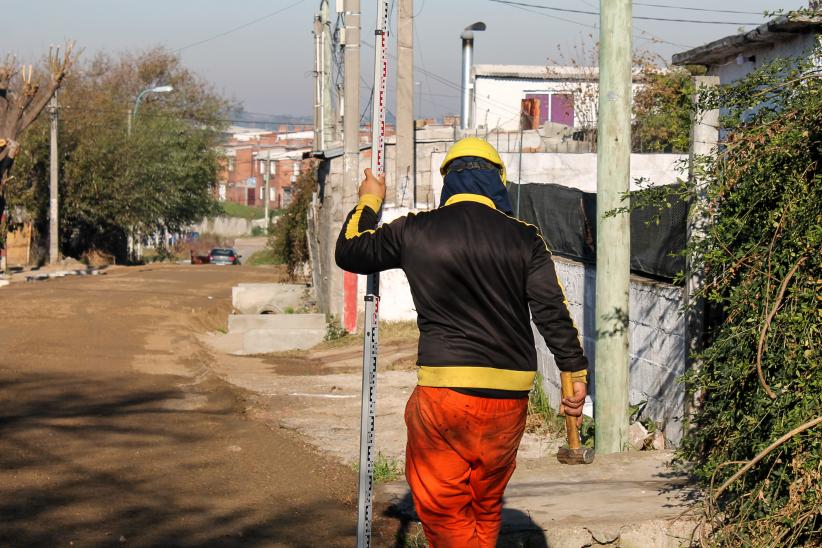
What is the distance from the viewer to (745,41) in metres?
10.2

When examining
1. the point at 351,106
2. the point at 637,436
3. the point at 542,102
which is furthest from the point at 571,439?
the point at 542,102

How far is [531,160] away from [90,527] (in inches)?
541

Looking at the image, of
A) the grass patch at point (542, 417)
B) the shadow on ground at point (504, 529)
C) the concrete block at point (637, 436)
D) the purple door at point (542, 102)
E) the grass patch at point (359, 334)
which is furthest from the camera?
the purple door at point (542, 102)

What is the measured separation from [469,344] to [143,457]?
16.8 feet

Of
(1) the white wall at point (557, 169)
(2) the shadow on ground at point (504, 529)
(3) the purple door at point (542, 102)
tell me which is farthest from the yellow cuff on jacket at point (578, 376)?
(3) the purple door at point (542, 102)

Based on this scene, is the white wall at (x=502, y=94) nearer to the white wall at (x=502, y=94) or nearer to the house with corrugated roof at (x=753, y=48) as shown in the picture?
the white wall at (x=502, y=94)

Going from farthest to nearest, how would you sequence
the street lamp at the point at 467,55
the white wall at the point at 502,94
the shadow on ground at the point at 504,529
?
the white wall at the point at 502,94 < the street lamp at the point at 467,55 < the shadow on ground at the point at 504,529

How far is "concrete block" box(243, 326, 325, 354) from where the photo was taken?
1856cm

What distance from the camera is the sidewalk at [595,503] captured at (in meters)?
5.81

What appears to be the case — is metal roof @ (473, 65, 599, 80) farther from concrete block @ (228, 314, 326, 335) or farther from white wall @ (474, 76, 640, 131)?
concrete block @ (228, 314, 326, 335)

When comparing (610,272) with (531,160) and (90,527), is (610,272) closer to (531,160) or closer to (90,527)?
(90,527)

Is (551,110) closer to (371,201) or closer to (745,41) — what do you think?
(745,41)

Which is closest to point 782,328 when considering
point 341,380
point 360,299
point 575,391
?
point 575,391

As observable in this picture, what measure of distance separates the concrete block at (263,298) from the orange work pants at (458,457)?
1829 cm
